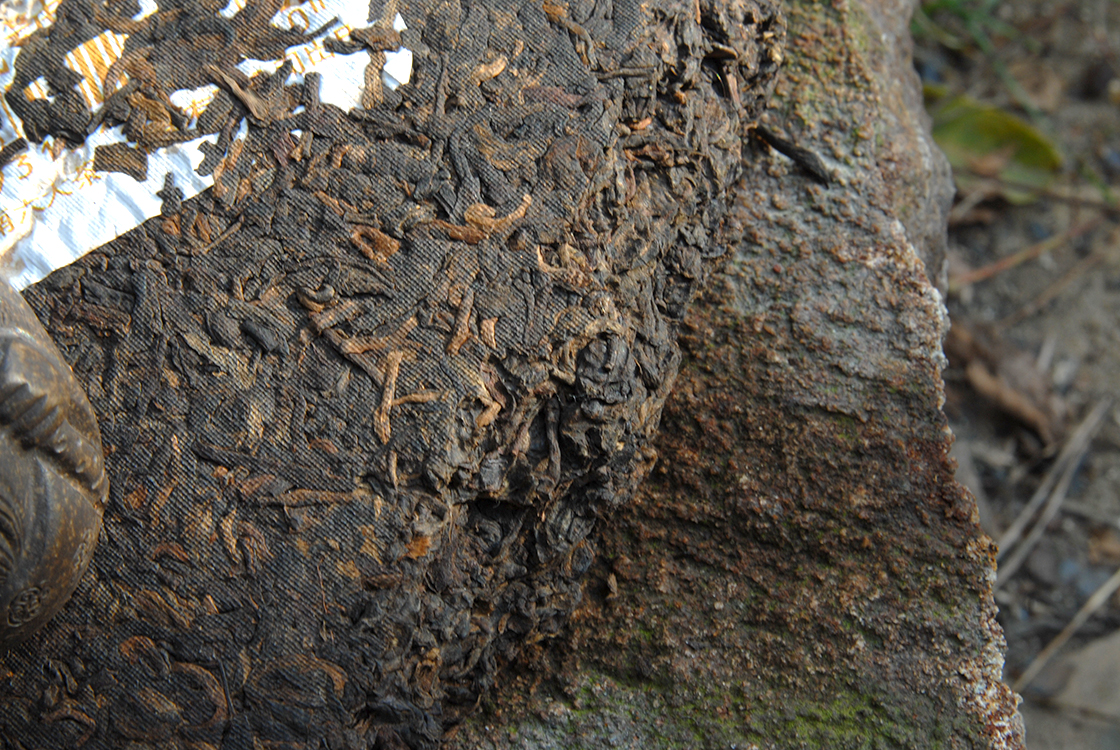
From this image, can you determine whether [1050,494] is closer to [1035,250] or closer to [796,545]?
[1035,250]

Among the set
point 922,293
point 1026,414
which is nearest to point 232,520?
point 922,293

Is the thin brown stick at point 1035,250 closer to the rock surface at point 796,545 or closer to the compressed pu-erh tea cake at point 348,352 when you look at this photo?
the rock surface at point 796,545

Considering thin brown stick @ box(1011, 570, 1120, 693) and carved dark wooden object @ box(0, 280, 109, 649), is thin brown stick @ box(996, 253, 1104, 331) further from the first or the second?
carved dark wooden object @ box(0, 280, 109, 649)

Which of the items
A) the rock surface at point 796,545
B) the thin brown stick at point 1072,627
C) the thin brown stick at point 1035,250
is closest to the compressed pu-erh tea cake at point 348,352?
the rock surface at point 796,545

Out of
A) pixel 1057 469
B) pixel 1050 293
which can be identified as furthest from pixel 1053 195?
pixel 1057 469

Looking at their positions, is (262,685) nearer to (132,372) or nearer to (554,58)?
(132,372)
